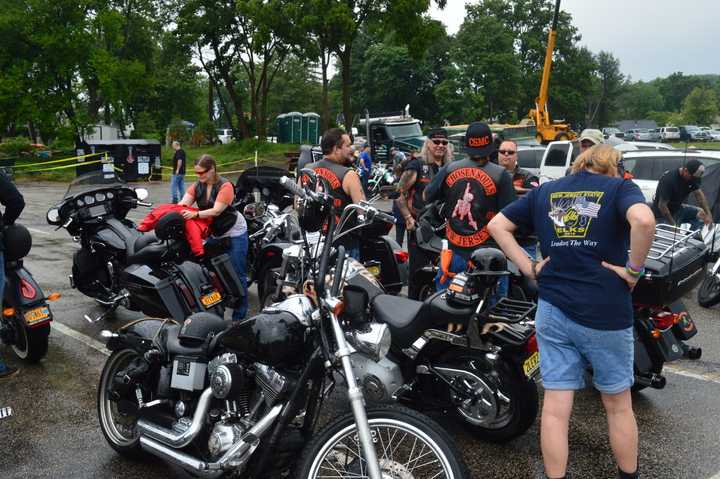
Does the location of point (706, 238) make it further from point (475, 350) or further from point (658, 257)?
point (475, 350)

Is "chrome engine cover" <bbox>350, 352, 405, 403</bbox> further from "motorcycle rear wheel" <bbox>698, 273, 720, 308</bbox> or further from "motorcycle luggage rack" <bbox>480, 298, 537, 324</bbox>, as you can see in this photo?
"motorcycle rear wheel" <bbox>698, 273, 720, 308</bbox>

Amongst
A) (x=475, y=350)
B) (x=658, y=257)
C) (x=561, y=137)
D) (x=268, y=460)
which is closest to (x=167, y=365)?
(x=268, y=460)

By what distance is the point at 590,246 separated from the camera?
2971 mm

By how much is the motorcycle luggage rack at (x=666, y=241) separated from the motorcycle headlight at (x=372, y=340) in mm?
2156

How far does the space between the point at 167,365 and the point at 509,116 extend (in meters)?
58.3

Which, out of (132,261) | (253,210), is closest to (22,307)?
(132,261)

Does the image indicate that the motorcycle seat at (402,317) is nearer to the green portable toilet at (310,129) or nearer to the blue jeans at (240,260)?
the blue jeans at (240,260)

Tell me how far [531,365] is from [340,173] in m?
2.52

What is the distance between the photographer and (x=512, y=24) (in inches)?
2474

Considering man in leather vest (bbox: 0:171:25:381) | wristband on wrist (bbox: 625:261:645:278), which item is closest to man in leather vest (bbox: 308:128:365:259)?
man in leather vest (bbox: 0:171:25:381)

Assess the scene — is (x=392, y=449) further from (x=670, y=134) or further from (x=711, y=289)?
(x=670, y=134)

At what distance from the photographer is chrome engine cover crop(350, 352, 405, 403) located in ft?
11.4

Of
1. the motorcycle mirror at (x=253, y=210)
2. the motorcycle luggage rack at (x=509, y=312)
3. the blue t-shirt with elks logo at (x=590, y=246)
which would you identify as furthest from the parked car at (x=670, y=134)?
the blue t-shirt with elks logo at (x=590, y=246)

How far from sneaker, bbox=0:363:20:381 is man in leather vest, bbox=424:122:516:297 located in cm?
340
